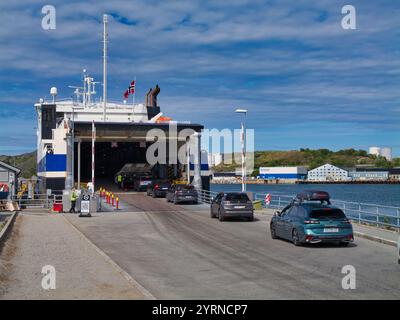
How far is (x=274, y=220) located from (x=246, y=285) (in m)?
9.36

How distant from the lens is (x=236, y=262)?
584 inches

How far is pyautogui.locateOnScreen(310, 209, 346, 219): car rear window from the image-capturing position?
17906 millimetres

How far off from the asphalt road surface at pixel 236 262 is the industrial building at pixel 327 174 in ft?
465

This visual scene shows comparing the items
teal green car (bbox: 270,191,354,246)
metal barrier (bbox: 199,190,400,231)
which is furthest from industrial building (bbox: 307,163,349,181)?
teal green car (bbox: 270,191,354,246)

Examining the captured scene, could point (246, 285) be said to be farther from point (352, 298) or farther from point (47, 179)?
point (47, 179)

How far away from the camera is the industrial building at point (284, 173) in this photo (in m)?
165

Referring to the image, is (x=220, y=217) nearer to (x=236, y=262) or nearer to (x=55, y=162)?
(x=236, y=262)

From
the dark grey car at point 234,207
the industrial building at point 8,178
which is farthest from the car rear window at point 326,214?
the industrial building at point 8,178

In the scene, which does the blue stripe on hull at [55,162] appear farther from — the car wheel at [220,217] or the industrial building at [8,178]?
the car wheel at [220,217]

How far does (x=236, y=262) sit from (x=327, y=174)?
511 feet

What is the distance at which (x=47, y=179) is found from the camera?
45.4 meters

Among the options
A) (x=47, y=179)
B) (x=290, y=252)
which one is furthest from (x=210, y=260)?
(x=47, y=179)

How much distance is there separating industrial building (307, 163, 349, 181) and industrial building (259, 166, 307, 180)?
7.64ft

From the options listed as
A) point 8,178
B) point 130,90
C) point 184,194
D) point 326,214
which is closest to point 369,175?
point 130,90
